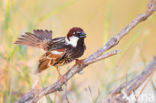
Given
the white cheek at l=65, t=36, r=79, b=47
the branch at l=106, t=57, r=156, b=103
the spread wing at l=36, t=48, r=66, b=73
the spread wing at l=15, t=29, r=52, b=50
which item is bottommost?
the branch at l=106, t=57, r=156, b=103

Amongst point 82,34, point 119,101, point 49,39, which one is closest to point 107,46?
point 119,101

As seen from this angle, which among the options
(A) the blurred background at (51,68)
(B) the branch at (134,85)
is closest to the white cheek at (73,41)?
(A) the blurred background at (51,68)

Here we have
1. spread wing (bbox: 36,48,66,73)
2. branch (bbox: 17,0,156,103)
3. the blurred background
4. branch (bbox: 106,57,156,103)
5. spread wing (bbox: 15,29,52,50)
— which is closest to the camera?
branch (bbox: 106,57,156,103)

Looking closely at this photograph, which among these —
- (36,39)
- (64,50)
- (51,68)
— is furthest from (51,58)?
(51,68)

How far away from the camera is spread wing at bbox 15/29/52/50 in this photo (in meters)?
2.88

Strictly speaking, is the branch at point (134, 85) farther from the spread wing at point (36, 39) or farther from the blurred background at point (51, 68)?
the spread wing at point (36, 39)

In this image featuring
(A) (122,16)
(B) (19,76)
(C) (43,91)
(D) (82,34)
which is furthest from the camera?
(A) (122,16)

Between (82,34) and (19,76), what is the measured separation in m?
0.93

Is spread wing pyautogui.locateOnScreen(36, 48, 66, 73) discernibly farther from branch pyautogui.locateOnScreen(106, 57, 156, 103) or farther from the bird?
branch pyautogui.locateOnScreen(106, 57, 156, 103)

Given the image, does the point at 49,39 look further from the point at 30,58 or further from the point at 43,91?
the point at 43,91

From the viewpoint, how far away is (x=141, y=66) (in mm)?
3709

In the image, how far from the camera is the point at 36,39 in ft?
9.88

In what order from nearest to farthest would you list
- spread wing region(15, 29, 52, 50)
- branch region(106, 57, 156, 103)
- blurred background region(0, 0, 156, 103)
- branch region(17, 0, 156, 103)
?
branch region(106, 57, 156, 103) < branch region(17, 0, 156, 103) < spread wing region(15, 29, 52, 50) < blurred background region(0, 0, 156, 103)

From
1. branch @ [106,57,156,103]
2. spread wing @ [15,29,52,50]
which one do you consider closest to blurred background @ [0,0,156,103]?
spread wing @ [15,29,52,50]
